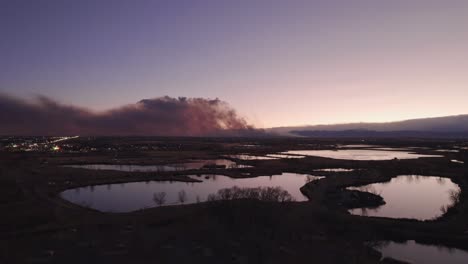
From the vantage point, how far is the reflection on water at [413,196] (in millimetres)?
32428

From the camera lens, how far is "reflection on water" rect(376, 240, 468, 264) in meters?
21.5

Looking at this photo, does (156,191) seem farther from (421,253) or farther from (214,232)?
(421,253)

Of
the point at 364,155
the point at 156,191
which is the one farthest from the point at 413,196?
the point at 364,155

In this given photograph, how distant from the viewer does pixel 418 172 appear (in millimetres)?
60062

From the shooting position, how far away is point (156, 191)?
4359cm

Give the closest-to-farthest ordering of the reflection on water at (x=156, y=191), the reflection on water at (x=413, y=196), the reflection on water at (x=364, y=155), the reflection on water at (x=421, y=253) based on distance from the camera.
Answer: the reflection on water at (x=421, y=253) < the reflection on water at (x=413, y=196) < the reflection on water at (x=156, y=191) < the reflection on water at (x=364, y=155)

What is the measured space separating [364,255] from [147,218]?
15792 millimetres

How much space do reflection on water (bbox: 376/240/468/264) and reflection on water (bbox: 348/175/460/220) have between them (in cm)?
738

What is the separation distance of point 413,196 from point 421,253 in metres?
20.2

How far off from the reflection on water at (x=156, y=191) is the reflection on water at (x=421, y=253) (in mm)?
14691

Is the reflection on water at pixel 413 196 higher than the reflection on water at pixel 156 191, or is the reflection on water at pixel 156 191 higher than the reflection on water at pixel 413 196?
the reflection on water at pixel 156 191

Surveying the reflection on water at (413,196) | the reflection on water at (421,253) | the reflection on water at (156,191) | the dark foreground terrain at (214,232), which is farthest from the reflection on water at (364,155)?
the reflection on water at (421,253)

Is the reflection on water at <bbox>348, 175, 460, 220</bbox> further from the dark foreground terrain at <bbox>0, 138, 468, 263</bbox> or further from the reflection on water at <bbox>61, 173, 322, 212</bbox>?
the reflection on water at <bbox>61, 173, 322, 212</bbox>

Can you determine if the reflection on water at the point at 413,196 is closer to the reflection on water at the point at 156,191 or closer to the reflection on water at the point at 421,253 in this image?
the reflection on water at the point at 421,253
